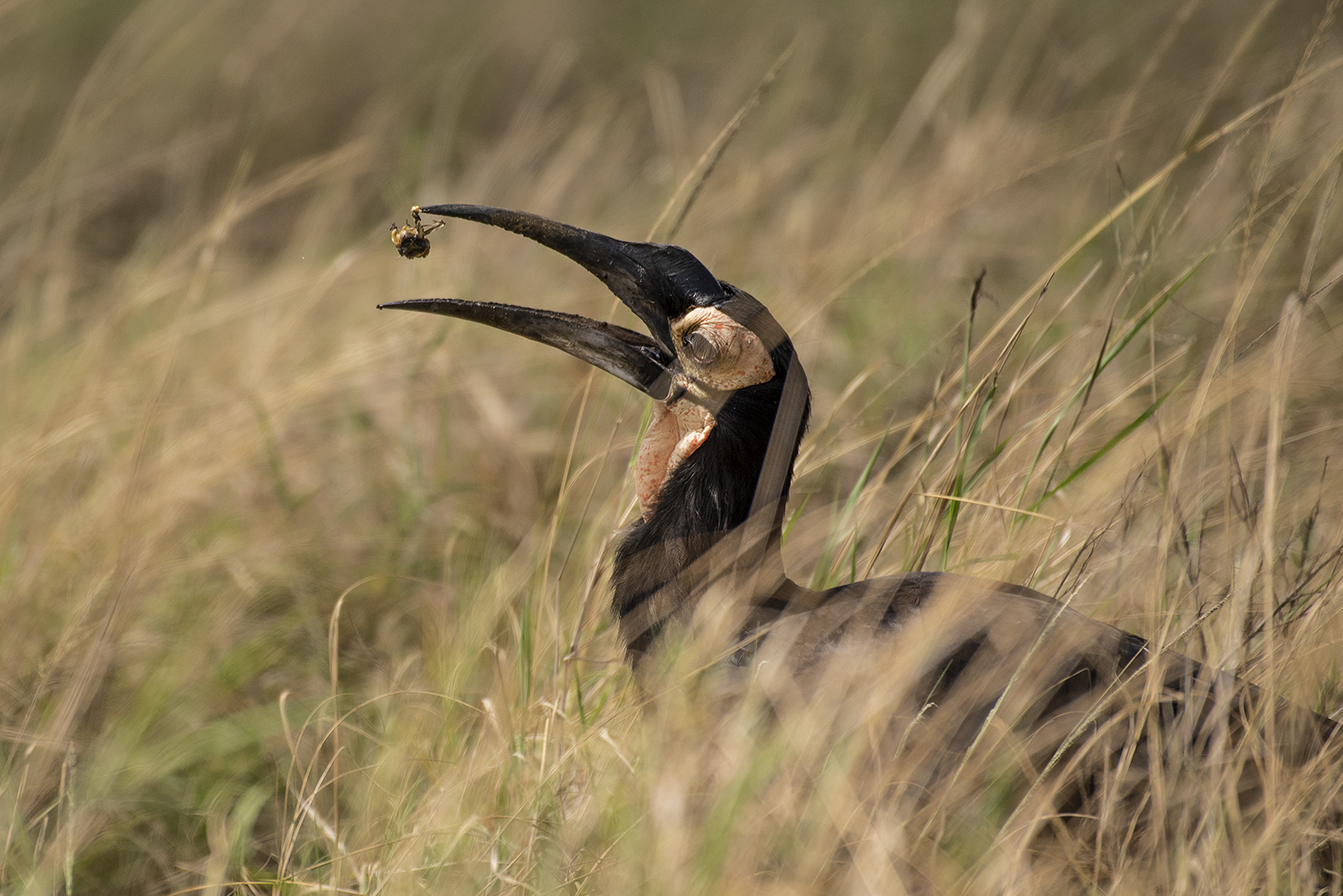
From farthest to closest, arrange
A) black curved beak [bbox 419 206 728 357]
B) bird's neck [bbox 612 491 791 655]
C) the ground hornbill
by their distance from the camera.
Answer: black curved beak [bbox 419 206 728 357]
bird's neck [bbox 612 491 791 655]
the ground hornbill

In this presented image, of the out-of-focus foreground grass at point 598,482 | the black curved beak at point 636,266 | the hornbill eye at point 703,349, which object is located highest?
the black curved beak at point 636,266

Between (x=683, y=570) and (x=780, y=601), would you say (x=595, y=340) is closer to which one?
(x=683, y=570)

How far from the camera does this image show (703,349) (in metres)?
2.08

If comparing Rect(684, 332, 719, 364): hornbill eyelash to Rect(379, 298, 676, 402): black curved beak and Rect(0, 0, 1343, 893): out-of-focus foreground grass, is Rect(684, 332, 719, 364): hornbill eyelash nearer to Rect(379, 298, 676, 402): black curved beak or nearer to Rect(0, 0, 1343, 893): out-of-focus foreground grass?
Rect(379, 298, 676, 402): black curved beak

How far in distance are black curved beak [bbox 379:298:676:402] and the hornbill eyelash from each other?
0.11 metres

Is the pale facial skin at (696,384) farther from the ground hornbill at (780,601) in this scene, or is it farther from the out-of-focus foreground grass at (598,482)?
the out-of-focus foreground grass at (598,482)

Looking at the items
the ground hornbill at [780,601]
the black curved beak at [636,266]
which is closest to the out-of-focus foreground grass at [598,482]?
the ground hornbill at [780,601]

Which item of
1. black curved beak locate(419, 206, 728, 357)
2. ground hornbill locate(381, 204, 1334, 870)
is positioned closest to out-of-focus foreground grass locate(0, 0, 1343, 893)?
ground hornbill locate(381, 204, 1334, 870)

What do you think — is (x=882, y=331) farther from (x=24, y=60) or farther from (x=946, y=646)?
(x=24, y=60)

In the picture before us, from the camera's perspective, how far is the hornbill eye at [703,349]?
2.07 metres

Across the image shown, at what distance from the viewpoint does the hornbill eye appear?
2072 mm

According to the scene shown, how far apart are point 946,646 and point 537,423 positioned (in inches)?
79.6

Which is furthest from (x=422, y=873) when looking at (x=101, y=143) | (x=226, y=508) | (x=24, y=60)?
(x=24, y=60)

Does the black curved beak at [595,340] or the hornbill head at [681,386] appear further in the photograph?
the black curved beak at [595,340]
